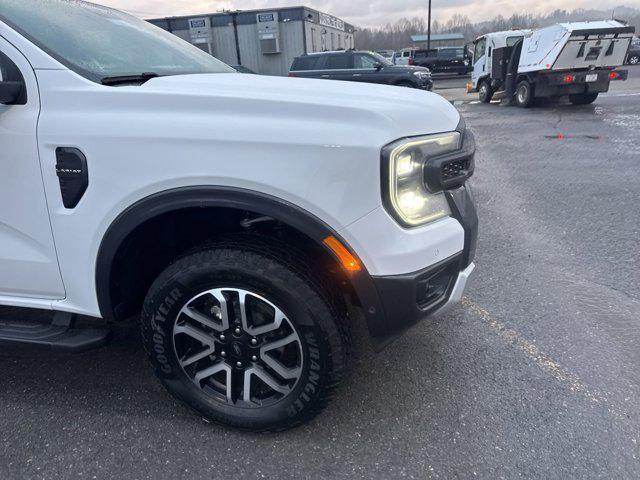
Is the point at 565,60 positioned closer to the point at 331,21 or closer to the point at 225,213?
the point at 225,213

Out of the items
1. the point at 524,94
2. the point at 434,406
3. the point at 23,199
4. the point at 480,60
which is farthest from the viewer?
the point at 480,60

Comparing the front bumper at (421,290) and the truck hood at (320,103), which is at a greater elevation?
the truck hood at (320,103)

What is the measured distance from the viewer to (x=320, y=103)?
5.98 feet

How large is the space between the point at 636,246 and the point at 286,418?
345 centimetres

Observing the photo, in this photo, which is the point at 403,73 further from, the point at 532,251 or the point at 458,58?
the point at 458,58

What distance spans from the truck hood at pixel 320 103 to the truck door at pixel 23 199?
471 mm

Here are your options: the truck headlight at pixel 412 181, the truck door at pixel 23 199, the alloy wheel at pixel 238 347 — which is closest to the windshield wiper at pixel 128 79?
the truck door at pixel 23 199

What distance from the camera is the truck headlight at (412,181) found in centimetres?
177

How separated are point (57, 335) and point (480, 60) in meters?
17.3

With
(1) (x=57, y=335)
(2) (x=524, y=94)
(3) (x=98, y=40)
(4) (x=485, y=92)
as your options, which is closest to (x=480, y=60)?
(4) (x=485, y=92)

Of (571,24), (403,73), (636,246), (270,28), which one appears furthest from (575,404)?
(270,28)

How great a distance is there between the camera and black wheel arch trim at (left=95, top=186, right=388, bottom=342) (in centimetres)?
181

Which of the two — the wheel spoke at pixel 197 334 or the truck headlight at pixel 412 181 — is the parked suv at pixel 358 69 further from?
the wheel spoke at pixel 197 334

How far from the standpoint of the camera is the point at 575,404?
90.0 inches
